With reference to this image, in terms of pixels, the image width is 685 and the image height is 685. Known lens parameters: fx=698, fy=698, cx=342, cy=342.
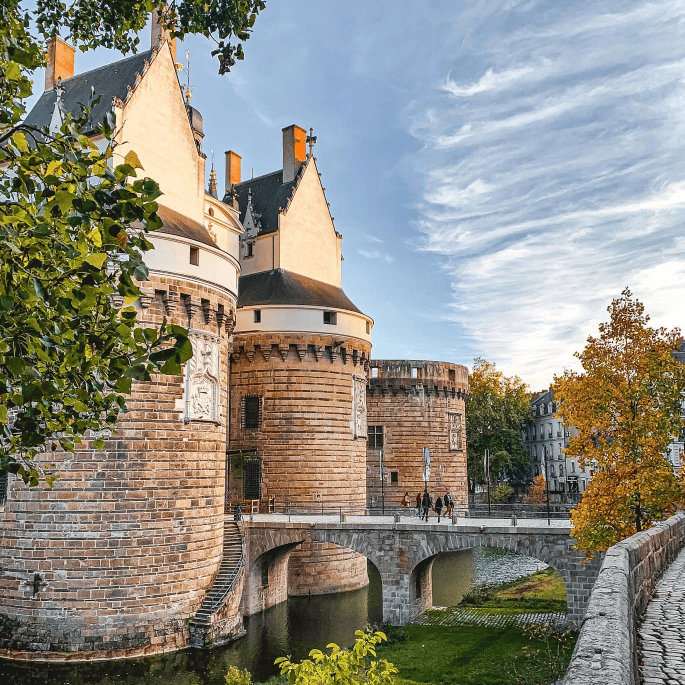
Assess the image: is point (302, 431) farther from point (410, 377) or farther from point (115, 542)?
point (410, 377)

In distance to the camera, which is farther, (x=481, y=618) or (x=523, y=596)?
(x=523, y=596)

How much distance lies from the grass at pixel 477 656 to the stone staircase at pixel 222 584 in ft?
18.0

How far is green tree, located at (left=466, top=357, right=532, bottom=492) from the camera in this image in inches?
2660

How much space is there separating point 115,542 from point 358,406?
15925 millimetres

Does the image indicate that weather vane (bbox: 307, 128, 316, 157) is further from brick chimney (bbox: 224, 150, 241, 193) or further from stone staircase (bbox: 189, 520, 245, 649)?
stone staircase (bbox: 189, 520, 245, 649)

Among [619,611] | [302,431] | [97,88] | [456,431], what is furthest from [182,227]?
[456,431]

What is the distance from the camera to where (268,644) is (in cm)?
2352

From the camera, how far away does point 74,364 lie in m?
6.18

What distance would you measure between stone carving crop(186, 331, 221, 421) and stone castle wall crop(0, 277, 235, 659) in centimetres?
40

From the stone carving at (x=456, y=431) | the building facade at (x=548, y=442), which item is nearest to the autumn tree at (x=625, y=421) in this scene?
the stone carving at (x=456, y=431)

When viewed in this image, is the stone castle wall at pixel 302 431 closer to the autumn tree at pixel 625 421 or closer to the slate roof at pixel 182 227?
the slate roof at pixel 182 227

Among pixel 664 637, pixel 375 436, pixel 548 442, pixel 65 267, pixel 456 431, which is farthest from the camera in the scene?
pixel 548 442

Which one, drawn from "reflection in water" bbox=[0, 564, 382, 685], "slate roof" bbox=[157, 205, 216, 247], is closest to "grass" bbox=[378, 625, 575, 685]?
"reflection in water" bbox=[0, 564, 382, 685]

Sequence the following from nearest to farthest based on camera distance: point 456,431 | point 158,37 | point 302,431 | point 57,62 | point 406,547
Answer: point 406,547 → point 158,37 → point 57,62 → point 302,431 → point 456,431
